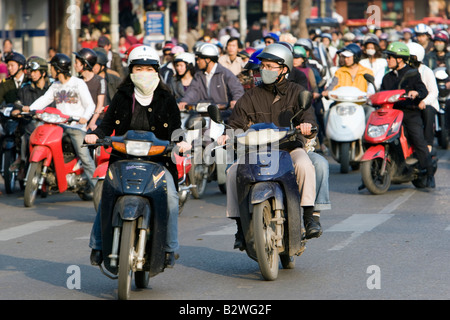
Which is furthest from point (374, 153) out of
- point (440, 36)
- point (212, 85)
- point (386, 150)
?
point (440, 36)

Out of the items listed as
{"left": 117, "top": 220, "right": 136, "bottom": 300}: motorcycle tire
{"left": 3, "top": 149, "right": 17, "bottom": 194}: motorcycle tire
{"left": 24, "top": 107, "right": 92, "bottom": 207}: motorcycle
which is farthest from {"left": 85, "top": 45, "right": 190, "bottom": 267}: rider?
{"left": 3, "top": 149, "right": 17, "bottom": 194}: motorcycle tire

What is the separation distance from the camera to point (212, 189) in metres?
15.7

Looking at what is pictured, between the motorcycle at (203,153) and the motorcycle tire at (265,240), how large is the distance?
5.91m

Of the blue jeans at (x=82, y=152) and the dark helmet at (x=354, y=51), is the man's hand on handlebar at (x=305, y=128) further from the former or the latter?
the dark helmet at (x=354, y=51)

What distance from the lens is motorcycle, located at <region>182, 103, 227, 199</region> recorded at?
562 inches

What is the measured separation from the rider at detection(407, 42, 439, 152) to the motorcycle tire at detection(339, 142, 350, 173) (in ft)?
5.91

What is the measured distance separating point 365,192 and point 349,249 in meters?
4.86

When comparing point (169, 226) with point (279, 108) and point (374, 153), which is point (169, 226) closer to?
point (279, 108)

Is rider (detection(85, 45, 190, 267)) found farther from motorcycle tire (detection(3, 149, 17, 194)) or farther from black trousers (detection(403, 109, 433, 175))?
motorcycle tire (detection(3, 149, 17, 194))

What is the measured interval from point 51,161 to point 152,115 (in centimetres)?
598

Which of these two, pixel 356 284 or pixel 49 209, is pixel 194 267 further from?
pixel 49 209

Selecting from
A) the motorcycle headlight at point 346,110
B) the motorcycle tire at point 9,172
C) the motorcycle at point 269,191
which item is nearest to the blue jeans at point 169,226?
the motorcycle at point 269,191

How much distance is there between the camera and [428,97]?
14102 millimetres

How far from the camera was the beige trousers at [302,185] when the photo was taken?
834cm
